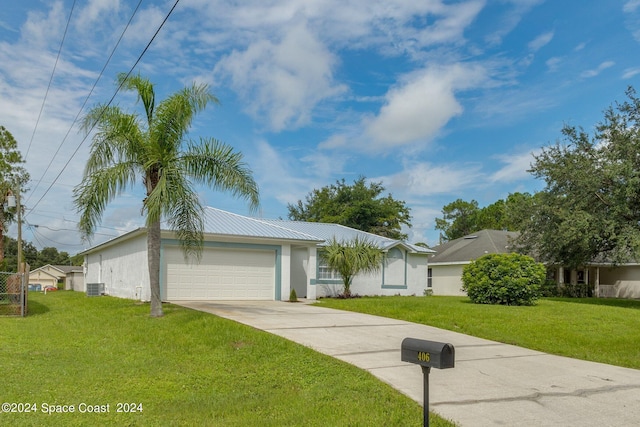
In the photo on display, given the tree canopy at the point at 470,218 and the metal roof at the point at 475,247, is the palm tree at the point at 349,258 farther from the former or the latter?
the tree canopy at the point at 470,218

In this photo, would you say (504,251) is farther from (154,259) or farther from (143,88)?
(143,88)

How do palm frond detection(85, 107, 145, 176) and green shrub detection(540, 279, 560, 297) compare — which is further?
green shrub detection(540, 279, 560, 297)

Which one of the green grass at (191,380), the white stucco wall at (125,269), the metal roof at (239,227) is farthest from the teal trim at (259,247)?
the green grass at (191,380)

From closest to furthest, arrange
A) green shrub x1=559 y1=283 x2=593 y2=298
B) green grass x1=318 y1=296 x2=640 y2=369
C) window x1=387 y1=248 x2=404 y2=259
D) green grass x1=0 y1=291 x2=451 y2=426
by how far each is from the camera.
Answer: green grass x1=0 y1=291 x2=451 y2=426
green grass x1=318 y1=296 x2=640 y2=369
window x1=387 y1=248 x2=404 y2=259
green shrub x1=559 y1=283 x2=593 y2=298

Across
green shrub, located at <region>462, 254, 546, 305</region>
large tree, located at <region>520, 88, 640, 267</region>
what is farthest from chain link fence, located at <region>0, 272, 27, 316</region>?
large tree, located at <region>520, 88, 640, 267</region>

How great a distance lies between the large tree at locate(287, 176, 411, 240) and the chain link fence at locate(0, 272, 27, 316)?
28.6 metres

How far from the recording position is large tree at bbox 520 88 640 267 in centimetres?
2142

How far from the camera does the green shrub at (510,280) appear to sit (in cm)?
1775

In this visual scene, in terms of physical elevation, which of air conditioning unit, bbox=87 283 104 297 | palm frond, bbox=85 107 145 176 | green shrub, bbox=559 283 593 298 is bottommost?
green shrub, bbox=559 283 593 298

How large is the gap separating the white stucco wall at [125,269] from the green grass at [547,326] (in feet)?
24.2

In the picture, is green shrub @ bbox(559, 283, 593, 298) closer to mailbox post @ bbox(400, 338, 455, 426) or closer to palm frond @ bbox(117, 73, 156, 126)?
palm frond @ bbox(117, 73, 156, 126)

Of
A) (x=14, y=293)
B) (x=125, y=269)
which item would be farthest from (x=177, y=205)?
(x=125, y=269)

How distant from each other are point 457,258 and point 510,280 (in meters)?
14.1

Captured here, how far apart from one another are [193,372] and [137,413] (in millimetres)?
1898
